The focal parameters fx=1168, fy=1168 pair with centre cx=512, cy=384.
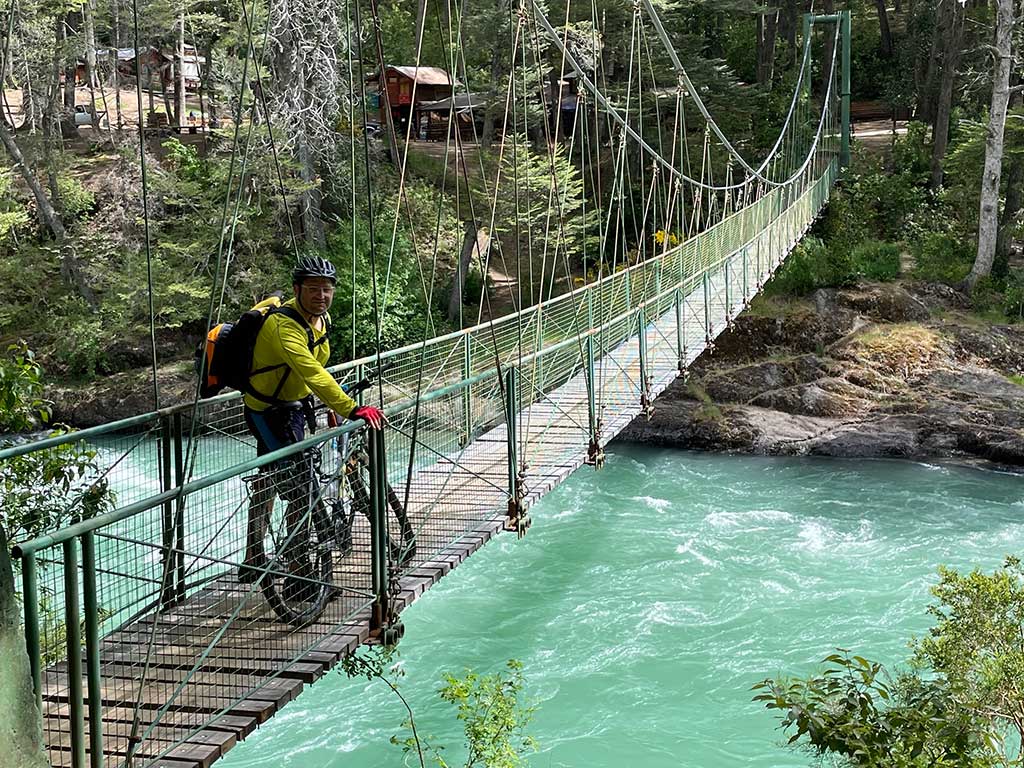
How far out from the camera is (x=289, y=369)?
3.07 metres

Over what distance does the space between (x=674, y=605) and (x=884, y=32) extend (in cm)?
1661

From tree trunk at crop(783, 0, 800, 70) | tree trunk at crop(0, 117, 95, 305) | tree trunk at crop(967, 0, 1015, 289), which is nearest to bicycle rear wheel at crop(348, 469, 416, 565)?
tree trunk at crop(967, 0, 1015, 289)

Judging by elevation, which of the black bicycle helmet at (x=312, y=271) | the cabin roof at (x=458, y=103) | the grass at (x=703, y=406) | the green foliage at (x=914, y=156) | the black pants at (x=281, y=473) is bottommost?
the grass at (x=703, y=406)

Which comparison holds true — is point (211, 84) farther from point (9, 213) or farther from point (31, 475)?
point (31, 475)

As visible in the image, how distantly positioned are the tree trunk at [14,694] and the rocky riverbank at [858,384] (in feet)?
34.4

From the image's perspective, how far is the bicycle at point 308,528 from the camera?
9.79 feet

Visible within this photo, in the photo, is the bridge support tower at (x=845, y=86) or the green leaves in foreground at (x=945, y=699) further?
the bridge support tower at (x=845, y=86)

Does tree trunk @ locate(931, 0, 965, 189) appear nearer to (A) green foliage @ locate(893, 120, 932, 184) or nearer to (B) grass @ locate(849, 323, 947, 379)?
(A) green foliage @ locate(893, 120, 932, 184)

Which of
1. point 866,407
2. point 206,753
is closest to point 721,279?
point 866,407

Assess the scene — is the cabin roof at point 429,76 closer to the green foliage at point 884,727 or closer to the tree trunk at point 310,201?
the tree trunk at point 310,201

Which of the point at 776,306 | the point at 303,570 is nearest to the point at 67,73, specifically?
the point at 776,306

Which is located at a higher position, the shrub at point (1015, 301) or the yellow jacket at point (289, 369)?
the yellow jacket at point (289, 369)

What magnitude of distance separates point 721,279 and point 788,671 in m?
4.30

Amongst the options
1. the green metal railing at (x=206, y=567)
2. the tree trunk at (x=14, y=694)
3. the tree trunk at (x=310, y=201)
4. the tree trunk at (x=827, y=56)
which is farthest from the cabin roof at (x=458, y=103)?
the tree trunk at (x=14, y=694)
